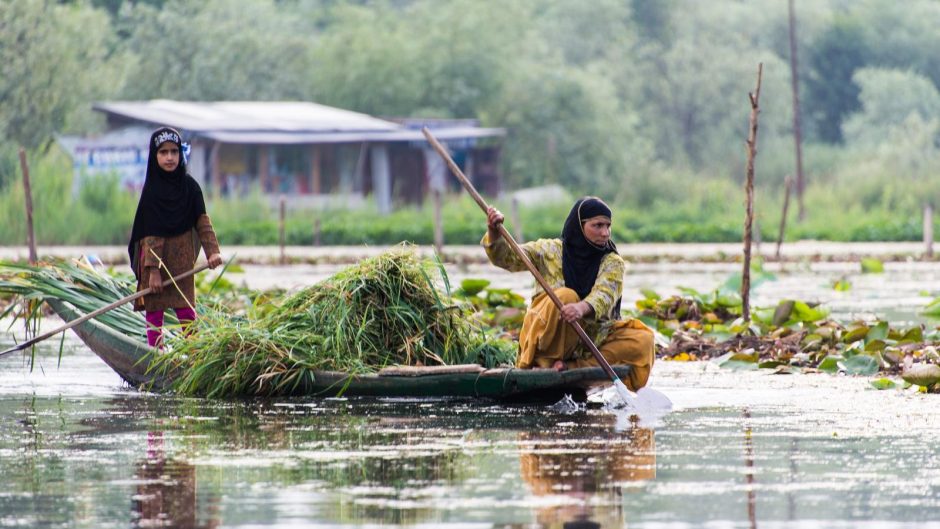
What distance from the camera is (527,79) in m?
49.0

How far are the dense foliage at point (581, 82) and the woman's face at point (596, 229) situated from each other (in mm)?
24230

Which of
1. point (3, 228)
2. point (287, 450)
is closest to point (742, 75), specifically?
point (3, 228)

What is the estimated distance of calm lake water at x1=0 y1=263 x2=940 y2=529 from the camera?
5.93m

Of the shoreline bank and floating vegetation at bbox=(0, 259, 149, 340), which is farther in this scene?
the shoreline bank

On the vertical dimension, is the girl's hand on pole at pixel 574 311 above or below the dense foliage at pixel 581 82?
below

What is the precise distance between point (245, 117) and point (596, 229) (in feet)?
106

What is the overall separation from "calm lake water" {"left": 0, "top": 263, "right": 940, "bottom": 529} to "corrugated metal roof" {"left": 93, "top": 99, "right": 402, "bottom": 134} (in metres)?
28.0

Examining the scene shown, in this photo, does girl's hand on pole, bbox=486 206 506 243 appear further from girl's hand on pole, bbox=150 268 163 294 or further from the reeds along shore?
girl's hand on pole, bbox=150 268 163 294

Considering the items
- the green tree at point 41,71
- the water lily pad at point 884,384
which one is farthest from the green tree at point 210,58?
the water lily pad at point 884,384

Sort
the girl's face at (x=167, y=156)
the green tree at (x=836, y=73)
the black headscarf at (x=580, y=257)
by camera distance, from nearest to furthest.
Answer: the black headscarf at (x=580, y=257), the girl's face at (x=167, y=156), the green tree at (x=836, y=73)

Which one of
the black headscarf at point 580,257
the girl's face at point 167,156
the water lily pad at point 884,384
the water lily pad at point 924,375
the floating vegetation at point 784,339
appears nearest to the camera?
the black headscarf at point 580,257

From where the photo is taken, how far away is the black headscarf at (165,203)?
10328 mm

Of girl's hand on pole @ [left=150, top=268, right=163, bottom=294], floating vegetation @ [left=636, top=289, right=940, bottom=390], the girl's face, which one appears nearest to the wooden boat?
girl's hand on pole @ [left=150, top=268, right=163, bottom=294]

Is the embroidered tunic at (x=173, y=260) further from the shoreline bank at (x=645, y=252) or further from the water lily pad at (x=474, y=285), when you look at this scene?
the shoreline bank at (x=645, y=252)
